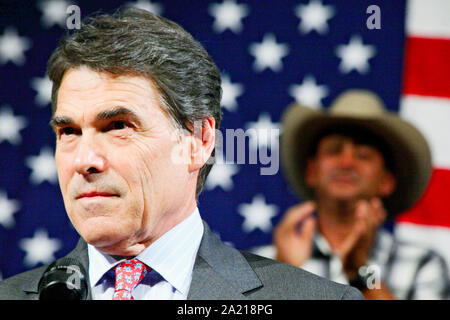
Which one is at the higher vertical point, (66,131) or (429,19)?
(429,19)

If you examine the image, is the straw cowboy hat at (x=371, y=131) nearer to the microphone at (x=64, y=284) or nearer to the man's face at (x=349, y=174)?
the man's face at (x=349, y=174)

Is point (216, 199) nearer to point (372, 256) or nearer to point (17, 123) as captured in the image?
point (372, 256)

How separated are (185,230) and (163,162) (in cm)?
19

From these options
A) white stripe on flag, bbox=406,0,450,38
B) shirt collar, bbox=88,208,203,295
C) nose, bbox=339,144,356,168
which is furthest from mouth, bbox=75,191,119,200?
white stripe on flag, bbox=406,0,450,38

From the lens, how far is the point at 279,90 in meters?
2.52

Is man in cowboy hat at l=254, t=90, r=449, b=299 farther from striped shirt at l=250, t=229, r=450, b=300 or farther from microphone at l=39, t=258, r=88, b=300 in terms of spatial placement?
microphone at l=39, t=258, r=88, b=300

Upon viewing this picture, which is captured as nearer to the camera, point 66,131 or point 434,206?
point 66,131

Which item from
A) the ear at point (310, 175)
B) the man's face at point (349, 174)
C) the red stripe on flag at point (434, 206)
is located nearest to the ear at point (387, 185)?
the man's face at point (349, 174)

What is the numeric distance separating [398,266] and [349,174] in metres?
0.39

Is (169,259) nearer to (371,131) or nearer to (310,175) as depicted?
(310,175)

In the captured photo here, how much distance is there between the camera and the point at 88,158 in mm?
1589

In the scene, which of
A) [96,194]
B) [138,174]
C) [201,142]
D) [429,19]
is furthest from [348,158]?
[96,194]

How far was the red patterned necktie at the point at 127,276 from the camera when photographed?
5.22 feet

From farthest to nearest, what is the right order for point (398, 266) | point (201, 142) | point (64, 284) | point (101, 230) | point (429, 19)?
1. point (429, 19)
2. point (398, 266)
3. point (201, 142)
4. point (101, 230)
5. point (64, 284)
